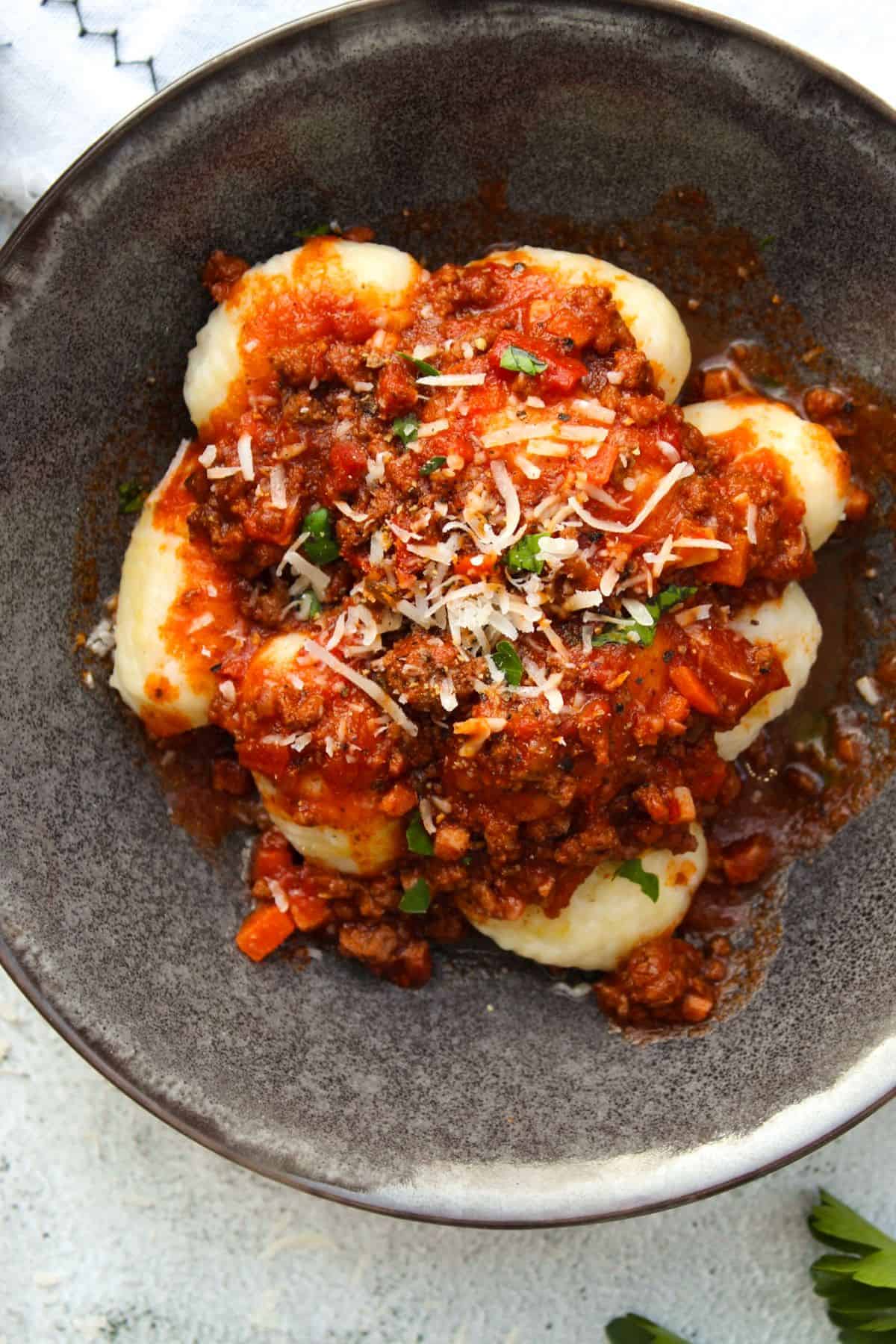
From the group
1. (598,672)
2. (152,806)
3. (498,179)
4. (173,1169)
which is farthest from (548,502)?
(173,1169)

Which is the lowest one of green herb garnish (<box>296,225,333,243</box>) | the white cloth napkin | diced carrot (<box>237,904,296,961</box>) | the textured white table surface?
the textured white table surface

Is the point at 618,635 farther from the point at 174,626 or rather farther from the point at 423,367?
the point at 174,626

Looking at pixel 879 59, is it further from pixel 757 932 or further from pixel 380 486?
pixel 757 932

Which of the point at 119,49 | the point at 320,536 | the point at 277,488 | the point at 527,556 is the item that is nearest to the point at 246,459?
the point at 277,488

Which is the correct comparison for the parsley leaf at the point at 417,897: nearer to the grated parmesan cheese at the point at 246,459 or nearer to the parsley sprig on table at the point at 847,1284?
the grated parmesan cheese at the point at 246,459

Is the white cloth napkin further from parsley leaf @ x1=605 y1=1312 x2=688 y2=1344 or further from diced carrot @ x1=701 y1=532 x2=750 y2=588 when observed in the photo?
parsley leaf @ x1=605 y1=1312 x2=688 y2=1344

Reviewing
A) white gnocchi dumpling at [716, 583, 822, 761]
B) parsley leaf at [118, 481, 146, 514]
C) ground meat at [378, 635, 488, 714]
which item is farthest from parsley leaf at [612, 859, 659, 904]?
parsley leaf at [118, 481, 146, 514]

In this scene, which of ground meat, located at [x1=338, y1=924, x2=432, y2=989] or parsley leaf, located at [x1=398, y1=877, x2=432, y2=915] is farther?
ground meat, located at [x1=338, y1=924, x2=432, y2=989]
